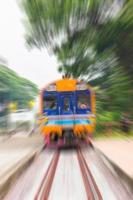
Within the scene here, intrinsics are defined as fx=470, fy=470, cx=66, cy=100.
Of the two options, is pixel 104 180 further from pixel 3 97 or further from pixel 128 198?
pixel 3 97

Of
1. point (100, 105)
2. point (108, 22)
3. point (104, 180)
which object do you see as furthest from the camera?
point (100, 105)

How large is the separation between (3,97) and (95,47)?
21819mm

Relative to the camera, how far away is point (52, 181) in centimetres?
1167

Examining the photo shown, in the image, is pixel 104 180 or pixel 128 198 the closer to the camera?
pixel 128 198

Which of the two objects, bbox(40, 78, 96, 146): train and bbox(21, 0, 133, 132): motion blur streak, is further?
bbox(21, 0, 133, 132): motion blur streak

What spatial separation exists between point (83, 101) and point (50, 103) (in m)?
1.47

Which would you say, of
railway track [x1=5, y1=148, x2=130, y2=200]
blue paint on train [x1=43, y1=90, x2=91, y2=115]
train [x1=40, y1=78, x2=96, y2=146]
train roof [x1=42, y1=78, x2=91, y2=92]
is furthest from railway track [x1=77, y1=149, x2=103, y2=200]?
train roof [x1=42, y1=78, x2=91, y2=92]

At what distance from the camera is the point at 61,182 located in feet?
37.9

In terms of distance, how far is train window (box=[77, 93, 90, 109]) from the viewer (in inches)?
819

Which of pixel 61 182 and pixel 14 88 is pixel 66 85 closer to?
pixel 61 182

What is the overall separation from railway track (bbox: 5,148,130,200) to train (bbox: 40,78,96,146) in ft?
12.2

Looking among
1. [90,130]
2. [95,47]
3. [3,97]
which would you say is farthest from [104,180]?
[3,97]

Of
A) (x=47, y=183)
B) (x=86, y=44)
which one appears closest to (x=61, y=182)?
(x=47, y=183)

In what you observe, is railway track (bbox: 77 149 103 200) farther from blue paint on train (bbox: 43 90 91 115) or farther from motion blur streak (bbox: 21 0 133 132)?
motion blur streak (bbox: 21 0 133 132)
